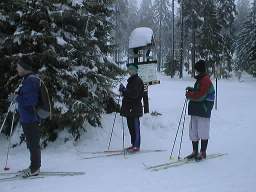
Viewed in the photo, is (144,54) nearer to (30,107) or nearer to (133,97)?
(133,97)

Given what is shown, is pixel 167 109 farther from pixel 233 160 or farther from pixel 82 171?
pixel 82 171

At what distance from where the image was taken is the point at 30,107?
752 centimetres

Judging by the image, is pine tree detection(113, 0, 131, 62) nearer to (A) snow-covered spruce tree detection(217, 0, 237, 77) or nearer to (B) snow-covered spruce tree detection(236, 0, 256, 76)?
(A) snow-covered spruce tree detection(217, 0, 237, 77)

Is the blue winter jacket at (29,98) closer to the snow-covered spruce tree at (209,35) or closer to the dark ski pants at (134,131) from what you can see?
the dark ski pants at (134,131)

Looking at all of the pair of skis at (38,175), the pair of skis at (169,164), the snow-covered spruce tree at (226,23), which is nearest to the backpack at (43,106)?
the pair of skis at (38,175)

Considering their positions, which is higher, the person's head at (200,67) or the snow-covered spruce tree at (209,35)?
the snow-covered spruce tree at (209,35)

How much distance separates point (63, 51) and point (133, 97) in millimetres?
1889

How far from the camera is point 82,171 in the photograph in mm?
7992

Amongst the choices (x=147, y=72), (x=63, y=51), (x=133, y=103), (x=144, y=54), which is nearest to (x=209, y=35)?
(x=144, y=54)

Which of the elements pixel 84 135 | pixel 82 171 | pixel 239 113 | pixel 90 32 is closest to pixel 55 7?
pixel 90 32

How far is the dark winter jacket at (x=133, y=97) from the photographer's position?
31.6 ft

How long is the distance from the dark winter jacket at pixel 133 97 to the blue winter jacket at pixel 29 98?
2.66 meters

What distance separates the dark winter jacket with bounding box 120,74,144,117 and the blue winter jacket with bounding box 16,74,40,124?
2661 mm

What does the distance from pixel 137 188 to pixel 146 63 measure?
6.66 m
